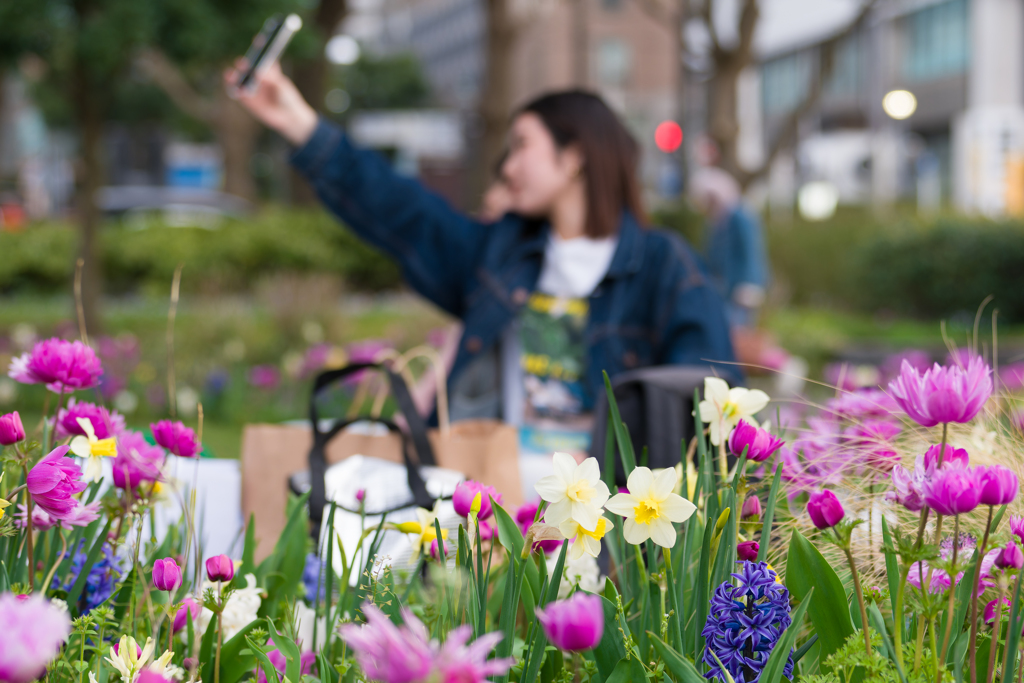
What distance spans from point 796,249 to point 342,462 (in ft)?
46.5

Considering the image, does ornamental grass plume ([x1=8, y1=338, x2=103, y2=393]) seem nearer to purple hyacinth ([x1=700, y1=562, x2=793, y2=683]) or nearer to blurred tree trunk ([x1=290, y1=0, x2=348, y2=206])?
purple hyacinth ([x1=700, y1=562, x2=793, y2=683])

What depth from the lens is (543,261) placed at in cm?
291

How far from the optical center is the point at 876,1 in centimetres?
1160

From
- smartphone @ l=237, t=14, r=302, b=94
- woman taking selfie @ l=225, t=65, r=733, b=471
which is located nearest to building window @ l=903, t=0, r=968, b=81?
woman taking selfie @ l=225, t=65, r=733, b=471

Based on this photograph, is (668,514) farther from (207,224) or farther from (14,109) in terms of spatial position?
(14,109)

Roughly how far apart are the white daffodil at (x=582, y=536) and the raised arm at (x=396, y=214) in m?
2.06

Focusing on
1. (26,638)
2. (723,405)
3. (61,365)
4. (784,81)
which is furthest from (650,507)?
(784,81)

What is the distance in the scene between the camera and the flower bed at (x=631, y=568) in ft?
2.99

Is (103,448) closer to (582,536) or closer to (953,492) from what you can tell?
(582,536)

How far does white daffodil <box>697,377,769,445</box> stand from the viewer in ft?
3.85

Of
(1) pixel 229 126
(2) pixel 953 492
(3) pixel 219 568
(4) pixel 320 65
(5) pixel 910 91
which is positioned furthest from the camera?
(5) pixel 910 91

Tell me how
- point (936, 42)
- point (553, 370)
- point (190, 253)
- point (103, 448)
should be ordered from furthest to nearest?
1. point (936, 42)
2. point (190, 253)
3. point (553, 370)
4. point (103, 448)

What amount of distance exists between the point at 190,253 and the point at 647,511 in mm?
12170

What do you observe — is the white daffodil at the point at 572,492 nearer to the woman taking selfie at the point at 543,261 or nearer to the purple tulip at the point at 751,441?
the purple tulip at the point at 751,441
